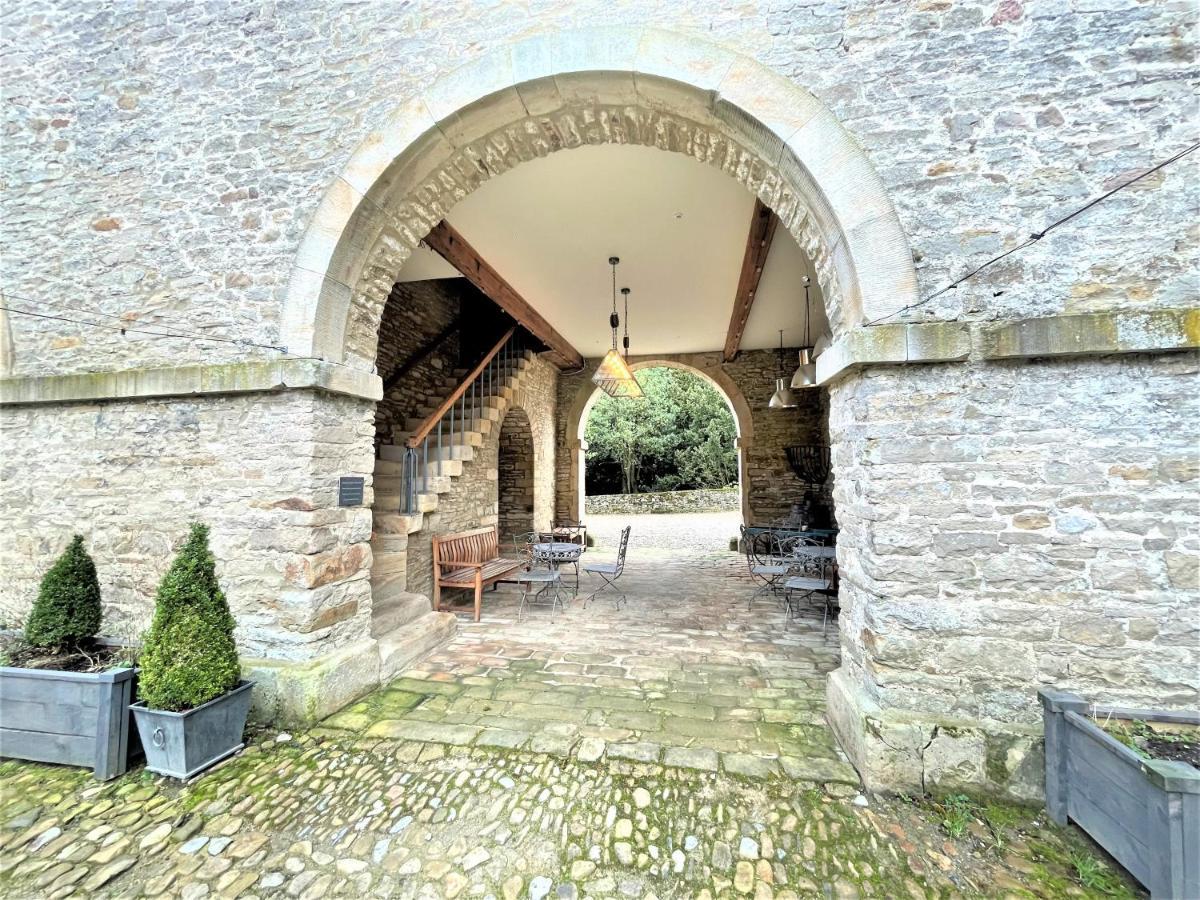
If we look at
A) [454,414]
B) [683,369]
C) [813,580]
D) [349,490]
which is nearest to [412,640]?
[349,490]

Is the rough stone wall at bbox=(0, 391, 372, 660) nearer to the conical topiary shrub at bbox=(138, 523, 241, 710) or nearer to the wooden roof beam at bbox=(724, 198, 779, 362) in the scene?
the conical topiary shrub at bbox=(138, 523, 241, 710)

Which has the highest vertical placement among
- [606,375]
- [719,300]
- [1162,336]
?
[719,300]

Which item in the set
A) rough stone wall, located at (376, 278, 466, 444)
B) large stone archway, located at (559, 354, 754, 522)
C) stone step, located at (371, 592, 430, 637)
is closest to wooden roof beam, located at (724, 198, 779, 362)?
large stone archway, located at (559, 354, 754, 522)

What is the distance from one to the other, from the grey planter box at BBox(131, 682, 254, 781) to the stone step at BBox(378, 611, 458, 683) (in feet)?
2.99

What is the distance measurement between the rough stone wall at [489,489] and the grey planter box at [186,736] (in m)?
2.27

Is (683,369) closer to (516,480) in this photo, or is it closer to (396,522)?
(516,480)

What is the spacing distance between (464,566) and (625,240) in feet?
12.2

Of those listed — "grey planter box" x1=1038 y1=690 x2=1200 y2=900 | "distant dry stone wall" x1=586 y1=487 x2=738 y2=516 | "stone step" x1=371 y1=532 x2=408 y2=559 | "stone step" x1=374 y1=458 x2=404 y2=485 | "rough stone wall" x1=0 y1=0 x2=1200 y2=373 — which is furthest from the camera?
"distant dry stone wall" x1=586 y1=487 x2=738 y2=516

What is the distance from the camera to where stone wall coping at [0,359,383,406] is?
112 inches

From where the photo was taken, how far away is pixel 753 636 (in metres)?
4.17

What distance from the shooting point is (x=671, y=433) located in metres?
20.4

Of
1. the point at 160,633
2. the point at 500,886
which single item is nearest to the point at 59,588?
the point at 160,633

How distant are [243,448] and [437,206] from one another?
2.01m

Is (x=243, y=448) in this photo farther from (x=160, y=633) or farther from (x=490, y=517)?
(x=490, y=517)
